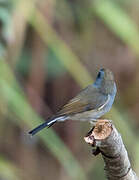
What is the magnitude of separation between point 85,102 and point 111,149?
0.93 meters

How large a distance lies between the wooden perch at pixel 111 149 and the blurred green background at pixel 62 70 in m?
1.35

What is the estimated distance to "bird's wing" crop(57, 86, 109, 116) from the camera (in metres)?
3.17

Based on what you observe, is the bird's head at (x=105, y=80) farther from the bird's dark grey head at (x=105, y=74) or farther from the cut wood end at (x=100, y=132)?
the cut wood end at (x=100, y=132)

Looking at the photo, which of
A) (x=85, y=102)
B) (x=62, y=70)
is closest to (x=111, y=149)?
(x=85, y=102)

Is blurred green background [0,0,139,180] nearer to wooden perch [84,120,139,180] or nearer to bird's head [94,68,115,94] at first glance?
bird's head [94,68,115,94]

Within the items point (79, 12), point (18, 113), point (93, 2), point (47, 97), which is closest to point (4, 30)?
point (18, 113)

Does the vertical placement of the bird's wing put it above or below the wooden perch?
above

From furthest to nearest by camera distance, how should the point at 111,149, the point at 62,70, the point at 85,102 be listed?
the point at 62,70 < the point at 85,102 < the point at 111,149

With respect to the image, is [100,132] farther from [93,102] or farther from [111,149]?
[93,102]

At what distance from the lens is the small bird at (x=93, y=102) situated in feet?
10.4

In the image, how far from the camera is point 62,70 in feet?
16.8

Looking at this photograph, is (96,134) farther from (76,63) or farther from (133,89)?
(133,89)

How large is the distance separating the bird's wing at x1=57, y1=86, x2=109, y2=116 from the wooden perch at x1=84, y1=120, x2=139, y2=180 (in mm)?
726

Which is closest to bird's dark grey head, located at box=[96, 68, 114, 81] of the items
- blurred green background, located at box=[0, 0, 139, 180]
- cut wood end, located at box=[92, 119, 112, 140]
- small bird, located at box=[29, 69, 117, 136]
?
small bird, located at box=[29, 69, 117, 136]
